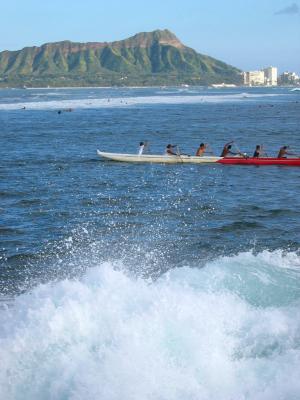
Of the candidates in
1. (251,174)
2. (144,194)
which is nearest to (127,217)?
(144,194)

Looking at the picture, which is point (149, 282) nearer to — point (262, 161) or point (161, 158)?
point (262, 161)

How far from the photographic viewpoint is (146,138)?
48.7 meters

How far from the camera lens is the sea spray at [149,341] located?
9242 millimetres

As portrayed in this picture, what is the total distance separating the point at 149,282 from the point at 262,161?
2179cm

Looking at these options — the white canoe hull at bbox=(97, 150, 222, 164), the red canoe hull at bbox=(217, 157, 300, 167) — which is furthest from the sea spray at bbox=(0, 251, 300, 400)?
the white canoe hull at bbox=(97, 150, 222, 164)

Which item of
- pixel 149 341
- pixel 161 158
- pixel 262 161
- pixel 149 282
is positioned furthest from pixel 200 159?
pixel 149 341

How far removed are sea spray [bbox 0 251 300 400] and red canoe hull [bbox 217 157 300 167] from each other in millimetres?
21456

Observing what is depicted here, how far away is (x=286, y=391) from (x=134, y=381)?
2.20 m

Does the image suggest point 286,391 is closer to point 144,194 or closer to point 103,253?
point 103,253

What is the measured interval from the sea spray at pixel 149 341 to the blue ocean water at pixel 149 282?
24 mm

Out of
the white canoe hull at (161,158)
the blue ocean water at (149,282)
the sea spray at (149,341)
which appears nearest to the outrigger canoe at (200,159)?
the white canoe hull at (161,158)

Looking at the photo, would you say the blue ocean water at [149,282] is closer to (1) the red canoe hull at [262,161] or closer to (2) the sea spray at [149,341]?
(2) the sea spray at [149,341]

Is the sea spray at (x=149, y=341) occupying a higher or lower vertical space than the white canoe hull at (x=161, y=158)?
higher

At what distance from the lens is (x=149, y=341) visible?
10.1 meters
